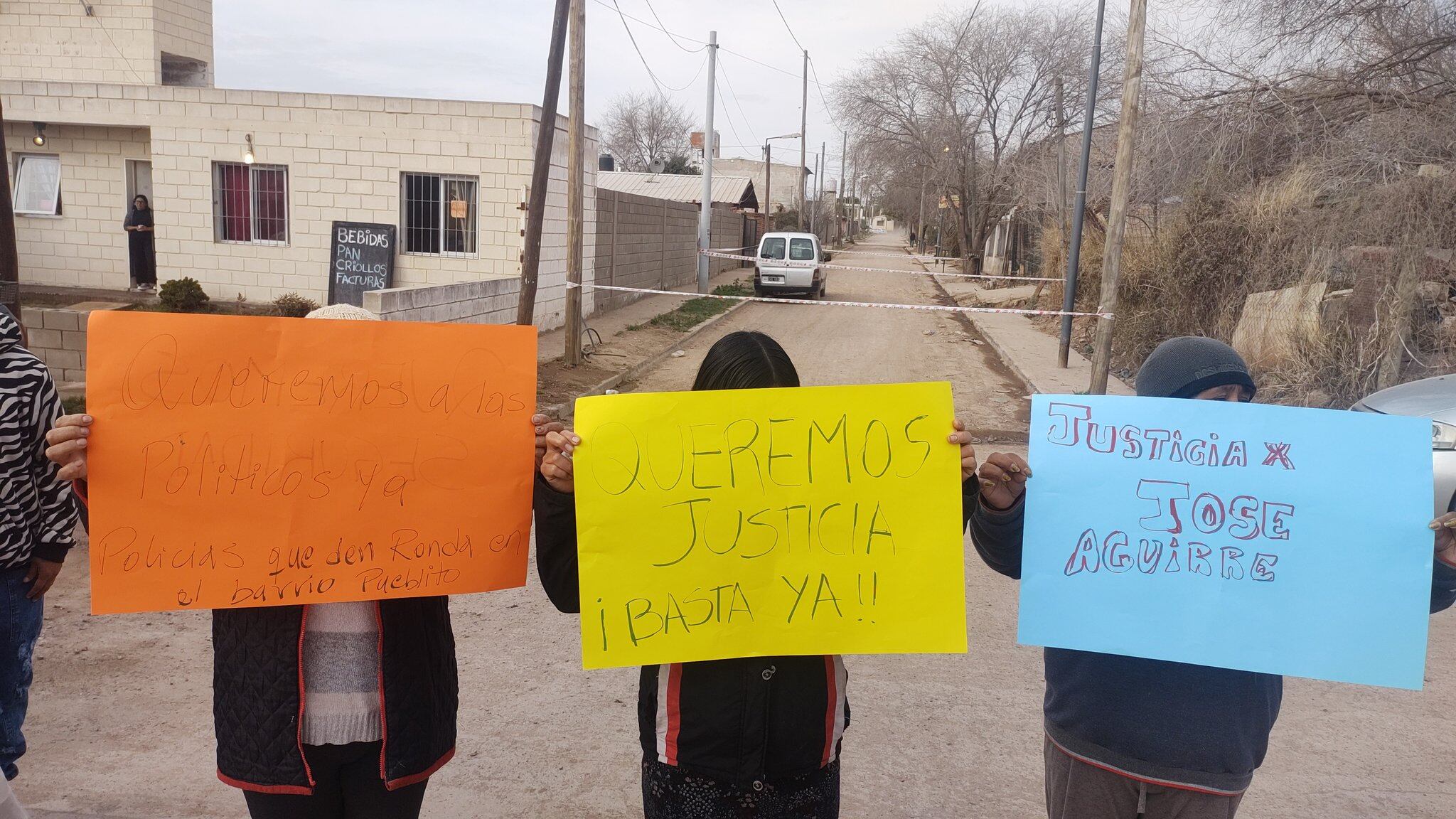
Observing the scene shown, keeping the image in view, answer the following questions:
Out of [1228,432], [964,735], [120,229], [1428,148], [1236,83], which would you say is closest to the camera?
[1228,432]

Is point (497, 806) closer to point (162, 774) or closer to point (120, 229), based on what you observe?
point (162, 774)

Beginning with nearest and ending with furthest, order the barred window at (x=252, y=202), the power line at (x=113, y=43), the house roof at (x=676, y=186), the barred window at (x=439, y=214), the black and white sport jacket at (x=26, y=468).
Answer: the black and white sport jacket at (x=26, y=468) < the barred window at (x=439, y=214) < the barred window at (x=252, y=202) < the power line at (x=113, y=43) < the house roof at (x=676, y=186)

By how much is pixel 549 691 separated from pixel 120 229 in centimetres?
1873

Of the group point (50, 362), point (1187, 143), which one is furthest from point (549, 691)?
point (1187, 143)

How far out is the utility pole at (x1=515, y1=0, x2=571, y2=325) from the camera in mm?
11953

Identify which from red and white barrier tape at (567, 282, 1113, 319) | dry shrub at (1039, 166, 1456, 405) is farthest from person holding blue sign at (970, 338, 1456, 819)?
dry shrub at (1039, 166, 1456, 405)

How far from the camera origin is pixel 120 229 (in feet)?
61.9

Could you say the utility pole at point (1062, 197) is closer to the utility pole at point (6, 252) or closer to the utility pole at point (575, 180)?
the utility pole at point (575, 180)

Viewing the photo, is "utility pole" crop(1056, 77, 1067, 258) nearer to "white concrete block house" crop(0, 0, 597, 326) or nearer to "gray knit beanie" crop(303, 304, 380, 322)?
"white concrete block house" crop(0, 0, 597, 326)

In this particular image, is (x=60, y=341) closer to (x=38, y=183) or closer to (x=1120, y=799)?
(x=1120, y=799)

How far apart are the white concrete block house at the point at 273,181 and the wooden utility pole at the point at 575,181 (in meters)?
3.23

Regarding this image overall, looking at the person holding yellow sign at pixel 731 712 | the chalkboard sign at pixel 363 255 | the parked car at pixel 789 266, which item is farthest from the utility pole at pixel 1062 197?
the person holding yellow sign at pixel 731 712

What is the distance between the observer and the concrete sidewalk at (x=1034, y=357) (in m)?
13.9

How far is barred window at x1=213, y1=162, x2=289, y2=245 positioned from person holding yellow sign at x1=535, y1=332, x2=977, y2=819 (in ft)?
56.2
